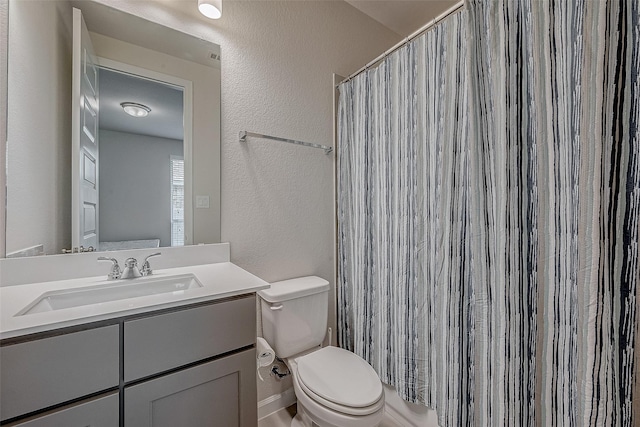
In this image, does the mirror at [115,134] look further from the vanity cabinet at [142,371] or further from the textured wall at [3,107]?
the vanity cabinet at [142,371]

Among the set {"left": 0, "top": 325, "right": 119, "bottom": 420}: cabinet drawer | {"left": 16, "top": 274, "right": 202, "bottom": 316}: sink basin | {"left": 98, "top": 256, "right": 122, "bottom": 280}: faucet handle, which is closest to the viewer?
{"left": 0, "top": 325, "right": 119, "bottom": 420}: cabinet drawer

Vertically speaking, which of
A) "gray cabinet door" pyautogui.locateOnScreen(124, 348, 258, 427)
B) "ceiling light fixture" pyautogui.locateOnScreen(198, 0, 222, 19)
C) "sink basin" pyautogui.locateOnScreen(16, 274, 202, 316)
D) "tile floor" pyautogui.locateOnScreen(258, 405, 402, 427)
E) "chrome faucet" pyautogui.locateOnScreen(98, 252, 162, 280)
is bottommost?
"tile floor" pyautogui.locateOnScreen(258, 405, 402, 427)

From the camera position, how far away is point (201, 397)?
0.88m

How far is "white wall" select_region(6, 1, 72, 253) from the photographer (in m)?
0.97

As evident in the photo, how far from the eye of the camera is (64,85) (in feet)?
3.50

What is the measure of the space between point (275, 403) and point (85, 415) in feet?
3.55

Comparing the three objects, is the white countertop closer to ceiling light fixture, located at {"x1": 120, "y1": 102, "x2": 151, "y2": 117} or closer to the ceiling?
ceiling light fixture, located at {"x1": 120, "y1": 102, "x2": 151, "y2": 117}

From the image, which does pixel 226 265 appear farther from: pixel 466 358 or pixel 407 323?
pixel 466 358

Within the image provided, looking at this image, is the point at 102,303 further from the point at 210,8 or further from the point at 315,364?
the point at 210,8

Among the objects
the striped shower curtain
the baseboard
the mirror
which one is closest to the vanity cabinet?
the mirror

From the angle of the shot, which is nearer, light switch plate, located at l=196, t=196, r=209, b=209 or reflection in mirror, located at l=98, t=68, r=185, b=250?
reflection in mirror, located at l=98, t=68, r=185, b=250

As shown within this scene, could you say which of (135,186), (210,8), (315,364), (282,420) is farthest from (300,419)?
(210,8)

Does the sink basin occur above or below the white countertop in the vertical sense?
below

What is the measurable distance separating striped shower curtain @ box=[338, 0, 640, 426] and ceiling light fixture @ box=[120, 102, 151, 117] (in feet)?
3.82
